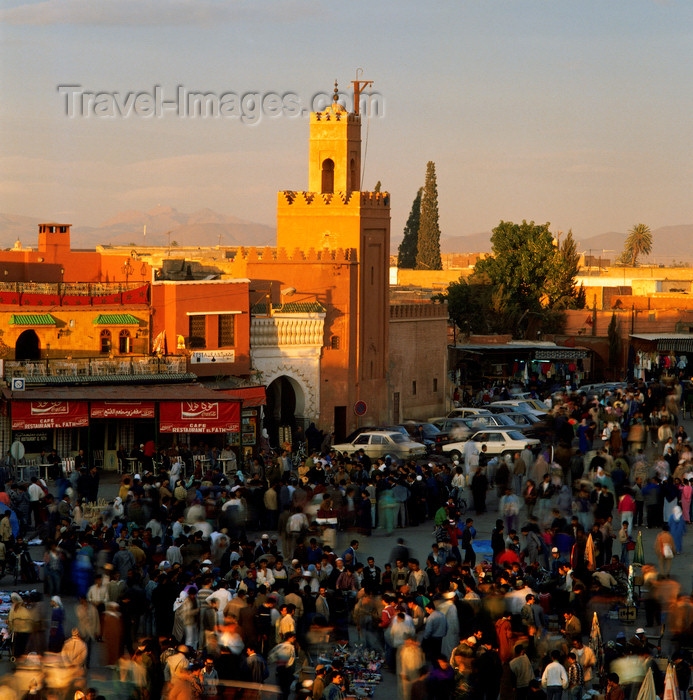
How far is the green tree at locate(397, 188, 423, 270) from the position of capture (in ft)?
274

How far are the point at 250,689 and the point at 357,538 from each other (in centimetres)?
877

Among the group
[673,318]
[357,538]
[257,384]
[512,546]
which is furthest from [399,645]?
[673,318]

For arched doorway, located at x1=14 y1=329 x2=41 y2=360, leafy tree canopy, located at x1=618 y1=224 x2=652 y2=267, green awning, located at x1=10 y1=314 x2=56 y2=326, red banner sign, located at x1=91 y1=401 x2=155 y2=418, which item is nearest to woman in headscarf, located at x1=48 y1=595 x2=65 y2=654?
red banner sign, located at x1=91 y1=401 x2=155 y2=418

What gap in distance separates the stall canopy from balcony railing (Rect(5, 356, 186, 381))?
6.46 feet

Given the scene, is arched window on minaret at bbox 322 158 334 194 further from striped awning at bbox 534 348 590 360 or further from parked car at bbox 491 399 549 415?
Answer: striped awning at bbox 534 348 590 360

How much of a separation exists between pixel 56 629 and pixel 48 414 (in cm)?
1494

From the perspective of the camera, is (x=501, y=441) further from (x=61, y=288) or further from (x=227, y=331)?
(x=61, y=288)

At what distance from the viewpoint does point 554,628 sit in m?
15.0

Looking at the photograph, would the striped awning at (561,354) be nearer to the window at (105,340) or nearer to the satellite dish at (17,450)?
the window at (105,340)

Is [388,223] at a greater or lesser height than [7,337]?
greater

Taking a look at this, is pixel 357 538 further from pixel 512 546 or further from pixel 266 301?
pixel 266 301

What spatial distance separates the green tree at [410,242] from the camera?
83625 mm

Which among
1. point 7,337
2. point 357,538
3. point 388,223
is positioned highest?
point 388,223

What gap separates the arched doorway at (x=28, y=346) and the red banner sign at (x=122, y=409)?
3.48 metres
